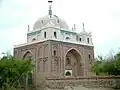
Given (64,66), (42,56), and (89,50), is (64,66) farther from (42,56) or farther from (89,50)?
(89,50)

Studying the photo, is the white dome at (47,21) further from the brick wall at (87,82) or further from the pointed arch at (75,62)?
the brick wall at (87,82)

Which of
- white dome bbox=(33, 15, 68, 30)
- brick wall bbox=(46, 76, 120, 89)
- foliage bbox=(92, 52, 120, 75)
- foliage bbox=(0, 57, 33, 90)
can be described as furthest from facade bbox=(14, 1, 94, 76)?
foliage bbox=(92, 52, 120, 75)

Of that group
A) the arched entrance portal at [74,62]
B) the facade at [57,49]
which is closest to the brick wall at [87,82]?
the facade at [57,49]

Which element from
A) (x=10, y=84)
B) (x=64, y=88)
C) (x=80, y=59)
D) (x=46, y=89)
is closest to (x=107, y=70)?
(x=64, y=88)

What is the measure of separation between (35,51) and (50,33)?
3.70m

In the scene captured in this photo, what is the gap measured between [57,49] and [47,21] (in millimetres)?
5581

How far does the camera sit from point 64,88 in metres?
20.9

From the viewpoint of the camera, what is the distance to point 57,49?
3531cm

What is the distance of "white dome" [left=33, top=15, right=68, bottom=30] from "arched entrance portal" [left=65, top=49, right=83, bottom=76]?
14.6ft

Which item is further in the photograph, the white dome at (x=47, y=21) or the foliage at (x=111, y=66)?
the white dome at (x=47, y=21)

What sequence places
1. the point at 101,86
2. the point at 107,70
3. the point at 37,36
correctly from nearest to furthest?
the point at 101,86 → the point at 107,70 → the point at 37,36

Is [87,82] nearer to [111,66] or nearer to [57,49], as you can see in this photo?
[111,66]

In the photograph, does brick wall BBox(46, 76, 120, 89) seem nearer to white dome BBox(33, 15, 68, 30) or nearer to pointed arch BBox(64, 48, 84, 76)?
pointed arch BBox(64, 48, 84, 76)

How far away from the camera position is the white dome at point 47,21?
38622 mm
